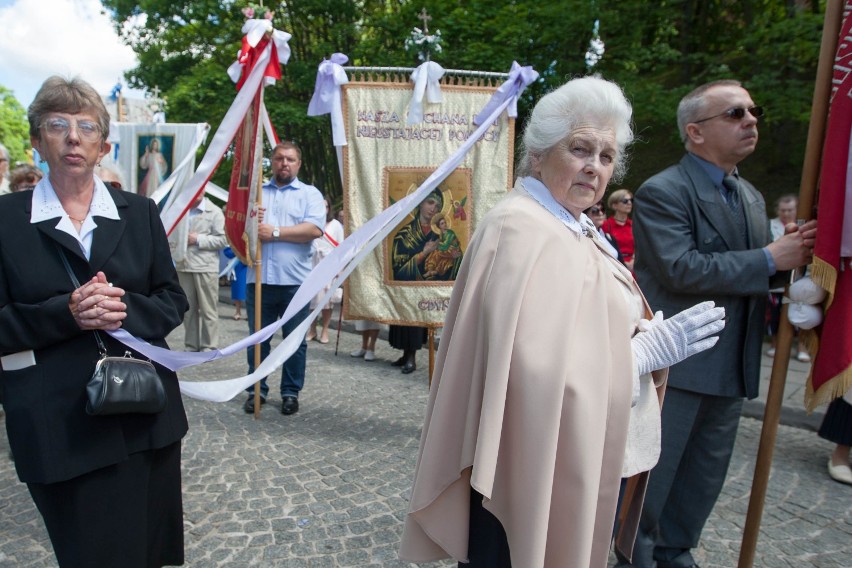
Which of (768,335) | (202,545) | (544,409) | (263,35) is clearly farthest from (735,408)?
(768,335)

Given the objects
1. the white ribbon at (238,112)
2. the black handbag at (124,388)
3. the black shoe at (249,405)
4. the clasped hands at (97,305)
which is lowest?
the black shoe at (249,405)

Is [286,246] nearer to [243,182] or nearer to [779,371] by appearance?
[243,182]

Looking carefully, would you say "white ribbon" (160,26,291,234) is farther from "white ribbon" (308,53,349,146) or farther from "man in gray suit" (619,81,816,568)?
"man in gray suit" (619,81,816,568)

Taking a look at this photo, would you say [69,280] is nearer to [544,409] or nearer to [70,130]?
[70,130]

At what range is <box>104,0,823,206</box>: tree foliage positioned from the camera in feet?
29.7

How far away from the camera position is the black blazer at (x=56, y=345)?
6.49ft

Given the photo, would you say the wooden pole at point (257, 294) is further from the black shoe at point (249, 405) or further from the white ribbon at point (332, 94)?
the white ribbon at point (332, 94)

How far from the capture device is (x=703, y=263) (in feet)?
8.83

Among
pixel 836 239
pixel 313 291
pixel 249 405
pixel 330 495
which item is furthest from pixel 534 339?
pixel 249 405

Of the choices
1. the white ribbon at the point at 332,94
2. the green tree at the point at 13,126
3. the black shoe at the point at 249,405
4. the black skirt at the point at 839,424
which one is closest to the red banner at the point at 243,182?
the white ribbon at the point at 332,94

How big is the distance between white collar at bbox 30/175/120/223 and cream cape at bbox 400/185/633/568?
1264 mm

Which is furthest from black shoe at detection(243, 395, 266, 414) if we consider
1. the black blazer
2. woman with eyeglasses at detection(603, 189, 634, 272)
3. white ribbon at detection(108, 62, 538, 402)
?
woman with eyeglasses at detection(603, 189, 634, 272)

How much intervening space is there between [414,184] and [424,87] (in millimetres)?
689

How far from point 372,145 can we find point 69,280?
2950 mm
